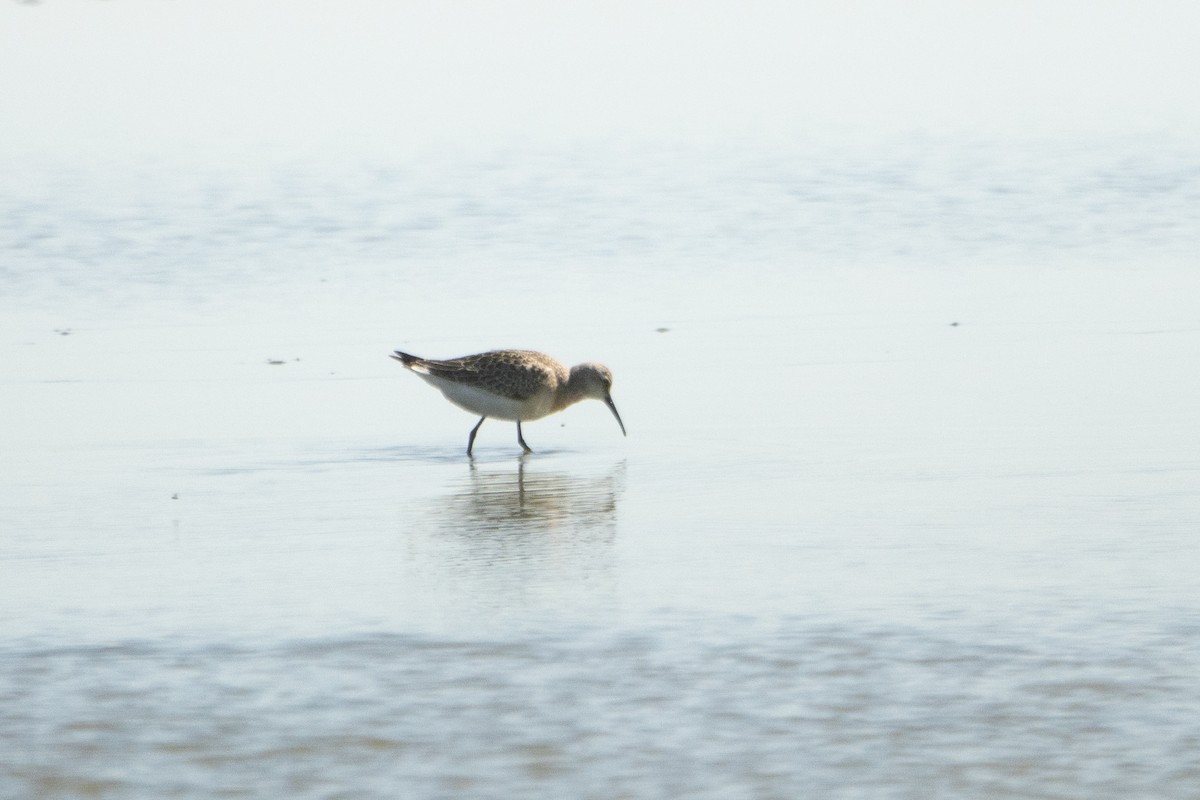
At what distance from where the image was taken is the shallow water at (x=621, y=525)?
5.57m

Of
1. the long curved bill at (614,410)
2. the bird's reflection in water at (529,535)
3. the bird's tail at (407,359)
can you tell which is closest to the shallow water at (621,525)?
the bird's reflection in water at (529,535)

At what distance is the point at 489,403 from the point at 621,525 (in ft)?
8.63

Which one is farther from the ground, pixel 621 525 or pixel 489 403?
pixel 489 403

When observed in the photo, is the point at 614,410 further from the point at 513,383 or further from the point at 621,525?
the point at 621,525

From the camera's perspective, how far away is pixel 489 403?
36.0 feet

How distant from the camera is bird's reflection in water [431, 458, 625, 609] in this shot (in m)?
7.32

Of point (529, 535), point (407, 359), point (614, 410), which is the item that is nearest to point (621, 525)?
point (529, 535)

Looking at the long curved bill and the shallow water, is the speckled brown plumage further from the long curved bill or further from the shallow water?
the shallow water

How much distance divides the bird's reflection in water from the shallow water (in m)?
0.03

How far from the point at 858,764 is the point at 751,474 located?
4.22m

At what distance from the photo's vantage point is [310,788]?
5.27m

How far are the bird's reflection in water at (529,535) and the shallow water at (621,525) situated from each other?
31 millimetres

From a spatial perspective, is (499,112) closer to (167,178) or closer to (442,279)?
(167,178)

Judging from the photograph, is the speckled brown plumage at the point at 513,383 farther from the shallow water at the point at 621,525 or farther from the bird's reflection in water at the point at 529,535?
the bird's reflection in water at the point at 529,535
